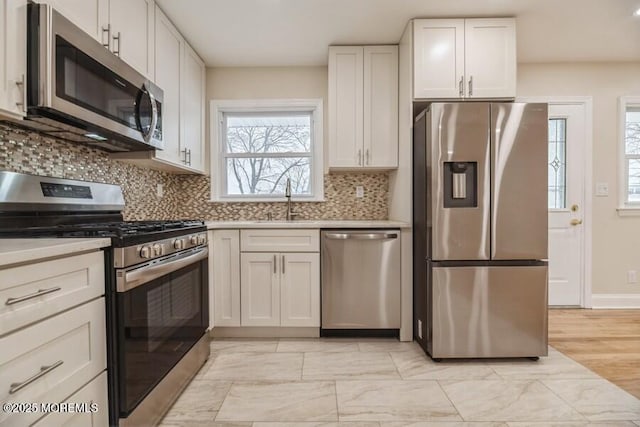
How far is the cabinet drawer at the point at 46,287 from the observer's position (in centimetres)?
91

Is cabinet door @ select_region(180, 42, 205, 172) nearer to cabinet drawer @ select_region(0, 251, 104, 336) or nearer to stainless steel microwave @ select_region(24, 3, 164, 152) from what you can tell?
stainless steel microwave @ select_region(24, 3, 164, 152)

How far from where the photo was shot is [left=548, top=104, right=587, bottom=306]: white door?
11.3 ft

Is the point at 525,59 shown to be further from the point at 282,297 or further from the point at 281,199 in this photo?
the point at 282,297

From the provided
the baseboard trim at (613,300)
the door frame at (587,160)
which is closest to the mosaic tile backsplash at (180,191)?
the door frame at (587,160)

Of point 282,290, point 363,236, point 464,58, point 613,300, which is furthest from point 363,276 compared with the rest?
point 613,300

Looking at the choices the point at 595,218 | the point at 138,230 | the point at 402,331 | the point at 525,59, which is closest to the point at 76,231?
the point at 138,230

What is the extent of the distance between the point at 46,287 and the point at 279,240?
5.76 ft

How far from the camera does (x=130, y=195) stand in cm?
255

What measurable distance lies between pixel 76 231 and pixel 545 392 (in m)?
2.45

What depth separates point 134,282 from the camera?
141cm

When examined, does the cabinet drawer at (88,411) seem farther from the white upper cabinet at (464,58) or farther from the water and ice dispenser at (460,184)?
the white upper cabinet at (464,58)

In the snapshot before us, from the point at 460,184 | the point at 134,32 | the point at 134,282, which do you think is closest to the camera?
the point at 134,282

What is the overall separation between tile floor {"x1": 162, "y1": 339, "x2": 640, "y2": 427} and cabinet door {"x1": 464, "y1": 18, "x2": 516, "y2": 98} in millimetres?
1935

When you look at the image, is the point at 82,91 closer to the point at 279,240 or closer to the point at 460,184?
the point at 279,240
